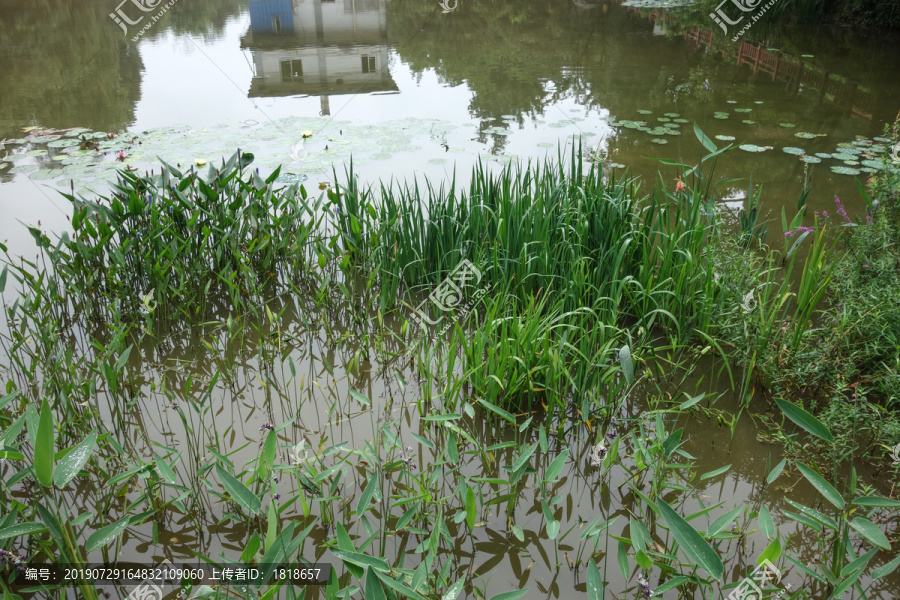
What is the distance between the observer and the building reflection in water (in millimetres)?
7703

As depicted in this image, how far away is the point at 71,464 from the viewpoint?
1301 millimetres

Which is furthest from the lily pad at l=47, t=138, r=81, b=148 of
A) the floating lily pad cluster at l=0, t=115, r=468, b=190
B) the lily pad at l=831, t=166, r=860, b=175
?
the lily pad at l=831, t=166, r=860, b=175

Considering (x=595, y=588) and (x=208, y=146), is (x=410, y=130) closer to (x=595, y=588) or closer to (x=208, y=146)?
(x=208, y=146)

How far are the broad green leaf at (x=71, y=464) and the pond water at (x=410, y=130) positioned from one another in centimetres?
51

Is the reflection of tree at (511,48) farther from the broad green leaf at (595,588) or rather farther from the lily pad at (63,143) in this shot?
the broad green leaf at (595,588)

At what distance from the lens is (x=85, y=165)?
488 centimetres

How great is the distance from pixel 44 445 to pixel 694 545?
4.32ft

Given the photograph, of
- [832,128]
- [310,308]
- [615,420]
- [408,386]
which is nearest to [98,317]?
[310,308]

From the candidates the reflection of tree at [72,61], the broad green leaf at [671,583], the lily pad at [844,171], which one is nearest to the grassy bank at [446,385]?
the broad green leaf at [671,583]

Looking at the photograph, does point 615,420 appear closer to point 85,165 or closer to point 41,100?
point 85,165

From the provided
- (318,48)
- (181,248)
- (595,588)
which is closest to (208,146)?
(181,248)

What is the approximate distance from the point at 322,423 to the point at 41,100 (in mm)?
6776

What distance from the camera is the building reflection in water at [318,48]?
770 cm

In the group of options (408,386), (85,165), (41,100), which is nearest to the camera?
(408,386)
